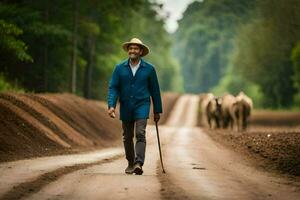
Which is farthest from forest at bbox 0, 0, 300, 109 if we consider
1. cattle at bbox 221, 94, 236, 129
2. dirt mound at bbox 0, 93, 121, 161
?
cattle at bbox 221, 94, 236, 129

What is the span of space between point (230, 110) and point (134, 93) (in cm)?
2499

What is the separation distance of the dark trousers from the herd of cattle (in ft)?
72.8

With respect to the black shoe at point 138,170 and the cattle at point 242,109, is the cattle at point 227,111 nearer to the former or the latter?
the cattle at point 242,109

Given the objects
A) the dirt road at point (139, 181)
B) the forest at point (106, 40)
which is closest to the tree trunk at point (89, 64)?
the forest at point (106, 40)

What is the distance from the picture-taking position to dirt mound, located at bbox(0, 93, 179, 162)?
55.7 ft

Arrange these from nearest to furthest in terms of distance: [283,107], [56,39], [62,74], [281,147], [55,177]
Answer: [55,177]
[281,147]
[56,39]
[62,74]
[283,107]

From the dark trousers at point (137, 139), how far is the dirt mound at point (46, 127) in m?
3.24

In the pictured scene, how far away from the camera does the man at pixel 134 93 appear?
40.2 feet

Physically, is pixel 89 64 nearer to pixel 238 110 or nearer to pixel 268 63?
pixel 238 110

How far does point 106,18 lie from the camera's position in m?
47.1

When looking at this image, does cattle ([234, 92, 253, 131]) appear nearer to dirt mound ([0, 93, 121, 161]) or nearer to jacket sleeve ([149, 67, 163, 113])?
dirt mound ([0, 93, 121, 161])

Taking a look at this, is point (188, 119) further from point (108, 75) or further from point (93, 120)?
point (93, 120)

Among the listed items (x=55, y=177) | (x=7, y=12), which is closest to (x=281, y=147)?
(x=55, y=177)

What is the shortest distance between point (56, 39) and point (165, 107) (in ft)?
97.4
